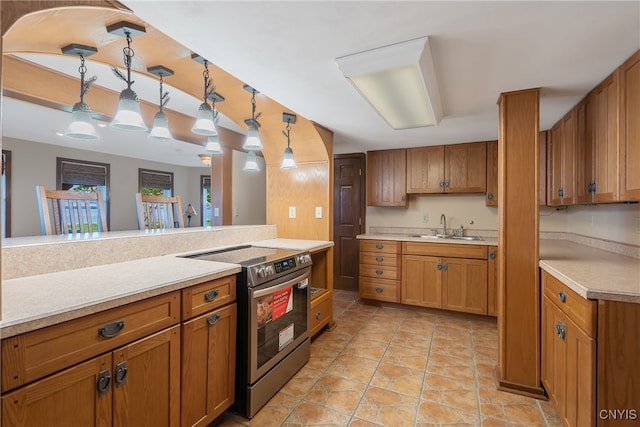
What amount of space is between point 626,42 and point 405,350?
249 cm

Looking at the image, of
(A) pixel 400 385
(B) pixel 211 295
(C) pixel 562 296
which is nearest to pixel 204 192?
(B) pixel 211 295

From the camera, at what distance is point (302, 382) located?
2.15 m

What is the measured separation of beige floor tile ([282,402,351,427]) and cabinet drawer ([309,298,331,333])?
0.82m

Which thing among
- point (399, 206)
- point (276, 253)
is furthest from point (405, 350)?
point (399, 206)

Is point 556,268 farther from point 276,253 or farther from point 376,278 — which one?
point 376,278

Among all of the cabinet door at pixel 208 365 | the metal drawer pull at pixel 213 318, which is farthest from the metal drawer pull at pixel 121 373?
the metal drawer pull at pixel 213 318

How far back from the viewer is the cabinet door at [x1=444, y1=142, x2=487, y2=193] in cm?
359

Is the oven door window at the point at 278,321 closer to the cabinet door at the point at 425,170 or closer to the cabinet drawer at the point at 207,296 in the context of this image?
the cabinet drawer at the point at 207,296

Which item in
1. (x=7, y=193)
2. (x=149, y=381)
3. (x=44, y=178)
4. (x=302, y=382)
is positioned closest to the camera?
(x=149, y=381)

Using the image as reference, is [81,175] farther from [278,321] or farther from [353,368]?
[353,368]

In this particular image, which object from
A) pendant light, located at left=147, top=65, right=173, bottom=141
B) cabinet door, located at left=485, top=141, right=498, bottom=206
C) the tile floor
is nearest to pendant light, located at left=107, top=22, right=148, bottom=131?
pendant light, located at left=147, top=65, right=173, bottom=141

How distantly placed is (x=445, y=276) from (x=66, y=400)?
131 inches

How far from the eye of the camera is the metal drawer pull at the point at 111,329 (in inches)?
45.1

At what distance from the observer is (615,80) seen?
174 centimetres
